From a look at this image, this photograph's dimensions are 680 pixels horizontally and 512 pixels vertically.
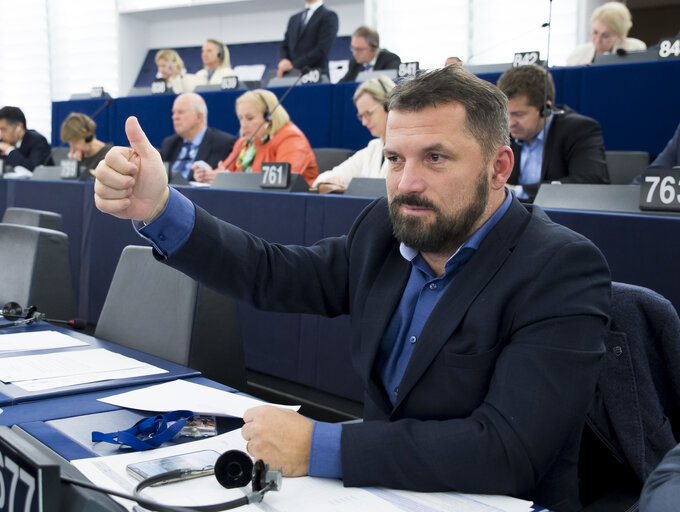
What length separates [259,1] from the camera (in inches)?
345

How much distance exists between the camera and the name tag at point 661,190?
5.76 ft

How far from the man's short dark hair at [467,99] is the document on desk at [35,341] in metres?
0.88

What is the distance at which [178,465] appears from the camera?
2.78 ft

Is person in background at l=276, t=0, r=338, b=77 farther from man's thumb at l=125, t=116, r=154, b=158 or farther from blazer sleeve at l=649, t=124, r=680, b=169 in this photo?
man's thumb at l=125, t=116, r=154, b=158

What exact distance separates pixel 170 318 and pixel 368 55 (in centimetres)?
403

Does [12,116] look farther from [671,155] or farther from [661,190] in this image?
[661,190]

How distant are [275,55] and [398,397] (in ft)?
27.7

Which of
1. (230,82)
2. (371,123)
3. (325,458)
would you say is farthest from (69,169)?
(325,458)

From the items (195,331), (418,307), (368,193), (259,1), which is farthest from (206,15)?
(418,307)

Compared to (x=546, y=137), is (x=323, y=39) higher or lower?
higher

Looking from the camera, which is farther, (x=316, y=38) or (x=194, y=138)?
(x=316, y=38)

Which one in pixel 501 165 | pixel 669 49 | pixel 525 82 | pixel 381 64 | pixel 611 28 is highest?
pixel 611 28

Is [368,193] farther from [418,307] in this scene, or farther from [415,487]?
[415,487]

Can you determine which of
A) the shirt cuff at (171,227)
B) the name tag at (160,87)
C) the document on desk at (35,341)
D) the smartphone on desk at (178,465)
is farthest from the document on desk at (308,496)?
the name tag at (160,87)
